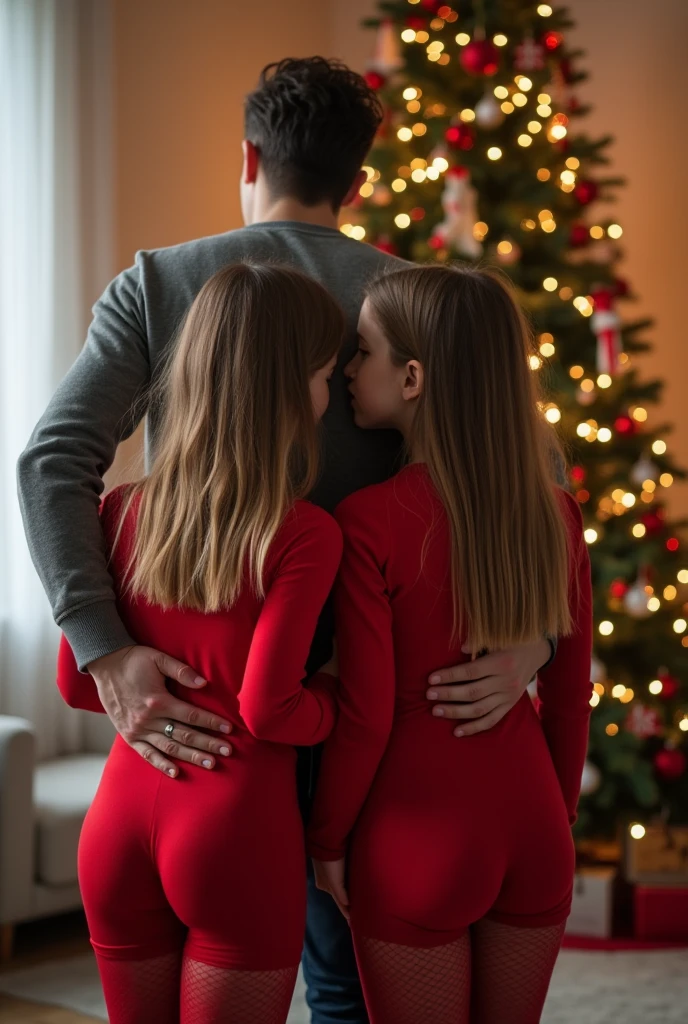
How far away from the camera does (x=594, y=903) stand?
3.24 meters

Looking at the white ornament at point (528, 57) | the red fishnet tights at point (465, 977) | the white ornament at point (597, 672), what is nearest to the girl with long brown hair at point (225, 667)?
the red fishnet tights at point (465, 977)

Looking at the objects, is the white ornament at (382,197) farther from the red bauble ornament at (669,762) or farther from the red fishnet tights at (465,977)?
the red fishnet tights at (465,977)

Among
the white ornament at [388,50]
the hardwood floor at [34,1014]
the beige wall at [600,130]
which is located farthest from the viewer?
the beige wall at [600,130]

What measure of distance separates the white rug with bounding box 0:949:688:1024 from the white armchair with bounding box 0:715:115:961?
0.16 meters

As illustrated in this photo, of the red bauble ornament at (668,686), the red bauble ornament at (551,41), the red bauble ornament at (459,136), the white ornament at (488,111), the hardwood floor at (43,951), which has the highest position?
the red bauble ornament at (551,41)

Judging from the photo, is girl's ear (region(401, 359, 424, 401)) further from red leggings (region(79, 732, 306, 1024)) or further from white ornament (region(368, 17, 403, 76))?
white ornament (region(368, 17, 403, 76))

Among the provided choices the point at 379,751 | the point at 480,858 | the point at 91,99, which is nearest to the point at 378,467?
the point at 379,751

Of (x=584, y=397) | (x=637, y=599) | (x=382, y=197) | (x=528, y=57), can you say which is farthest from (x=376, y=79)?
(x=637, y=599)

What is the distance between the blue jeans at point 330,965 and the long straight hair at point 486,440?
527 mm

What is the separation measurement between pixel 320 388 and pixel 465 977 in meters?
0.77

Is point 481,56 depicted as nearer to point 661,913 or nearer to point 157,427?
point 157,427

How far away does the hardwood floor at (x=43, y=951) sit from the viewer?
2639mm

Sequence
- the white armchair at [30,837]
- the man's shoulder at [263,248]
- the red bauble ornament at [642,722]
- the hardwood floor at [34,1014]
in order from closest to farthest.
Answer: the man's shoulder at [263,248] → the hardwood floor at [34,1014] → the white armchair at [30,837] → the red bauble ornament at [642,722]

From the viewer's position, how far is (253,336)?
1367 mm
